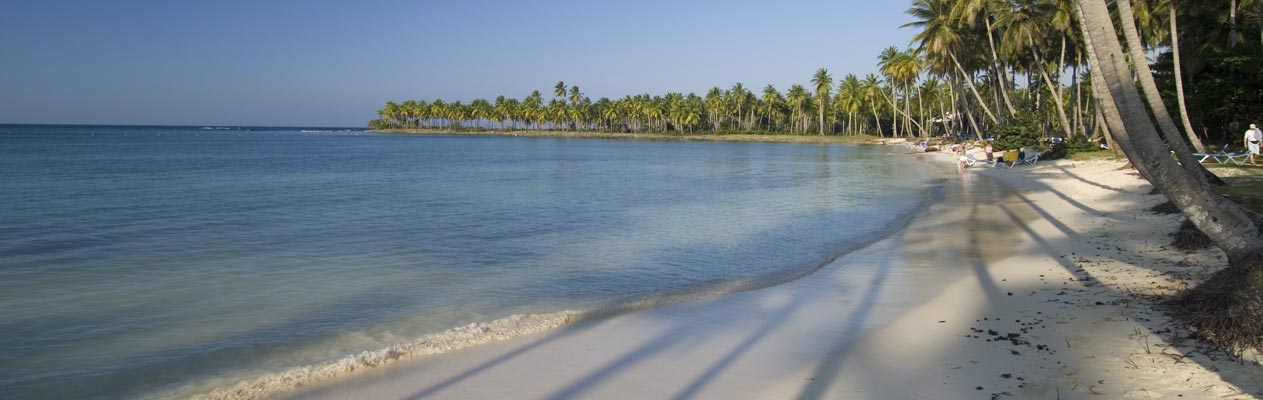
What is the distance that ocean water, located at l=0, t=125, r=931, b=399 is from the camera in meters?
8.05

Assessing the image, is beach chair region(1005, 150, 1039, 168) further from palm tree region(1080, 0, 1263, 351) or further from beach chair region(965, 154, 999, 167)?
palm tree region(1080, 0, 1263, 351)

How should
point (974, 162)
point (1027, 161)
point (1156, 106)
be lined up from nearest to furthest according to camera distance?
point (1156, 106), point (1027, 161), point (974, 162)

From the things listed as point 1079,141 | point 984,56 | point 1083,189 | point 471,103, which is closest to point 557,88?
point 471,103

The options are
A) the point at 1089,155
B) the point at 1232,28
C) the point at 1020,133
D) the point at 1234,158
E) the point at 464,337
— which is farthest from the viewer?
the point at 1020,133

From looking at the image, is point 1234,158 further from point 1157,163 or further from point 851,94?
point 851,94

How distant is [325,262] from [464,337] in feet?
21.1

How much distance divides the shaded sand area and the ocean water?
1.38 m

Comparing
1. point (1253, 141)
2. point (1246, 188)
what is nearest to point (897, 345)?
point (1246, 188)

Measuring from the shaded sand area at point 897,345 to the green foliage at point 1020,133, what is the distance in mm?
30387

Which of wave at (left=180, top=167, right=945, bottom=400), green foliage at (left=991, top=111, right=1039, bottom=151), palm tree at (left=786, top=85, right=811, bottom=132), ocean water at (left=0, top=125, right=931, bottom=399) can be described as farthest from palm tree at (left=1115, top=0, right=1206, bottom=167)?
palm tree at (left=786, top=85, right=811, bottom=132)

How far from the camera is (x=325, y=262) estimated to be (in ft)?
44.2

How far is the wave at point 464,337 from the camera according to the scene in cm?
680

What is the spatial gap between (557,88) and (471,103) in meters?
32.4

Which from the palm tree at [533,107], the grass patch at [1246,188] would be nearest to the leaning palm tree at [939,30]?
the grass patch at [1246,188]
